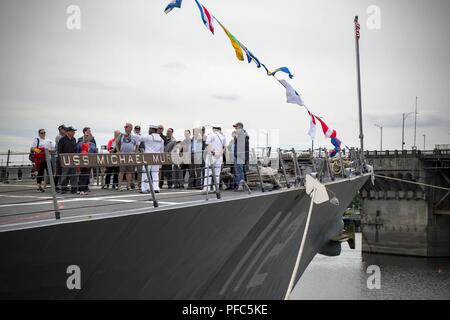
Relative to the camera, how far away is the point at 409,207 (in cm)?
Result: 6031

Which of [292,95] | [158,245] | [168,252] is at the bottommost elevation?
[168,252]

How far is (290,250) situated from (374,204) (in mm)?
51494

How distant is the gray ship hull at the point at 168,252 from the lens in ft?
18.3

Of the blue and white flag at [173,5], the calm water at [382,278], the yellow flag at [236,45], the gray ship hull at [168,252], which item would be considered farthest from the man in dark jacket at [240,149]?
the calm water at [382,278]

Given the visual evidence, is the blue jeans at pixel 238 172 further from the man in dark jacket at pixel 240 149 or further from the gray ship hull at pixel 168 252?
the gray ship hull at pixel 168 252

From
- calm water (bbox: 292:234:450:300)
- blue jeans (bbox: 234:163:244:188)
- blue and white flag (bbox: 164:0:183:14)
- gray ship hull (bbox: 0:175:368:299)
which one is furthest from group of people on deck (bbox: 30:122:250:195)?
calm water (bbox: 292:234:450:300)

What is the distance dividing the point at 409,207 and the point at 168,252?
Result: 186 ft

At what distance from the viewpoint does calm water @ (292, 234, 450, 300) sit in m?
39.1

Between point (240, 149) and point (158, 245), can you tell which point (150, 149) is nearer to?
point (240, 149)

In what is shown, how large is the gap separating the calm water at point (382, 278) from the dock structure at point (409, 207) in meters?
1.86

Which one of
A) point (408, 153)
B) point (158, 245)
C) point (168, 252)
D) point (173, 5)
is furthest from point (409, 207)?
point (158, 245)

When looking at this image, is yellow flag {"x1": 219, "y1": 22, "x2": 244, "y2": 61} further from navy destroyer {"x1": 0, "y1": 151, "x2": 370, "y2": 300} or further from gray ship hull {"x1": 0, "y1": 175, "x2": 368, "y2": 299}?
gray ship hull {"x1": 0, "y1": 175, "x2": 368, "y2": 299}
